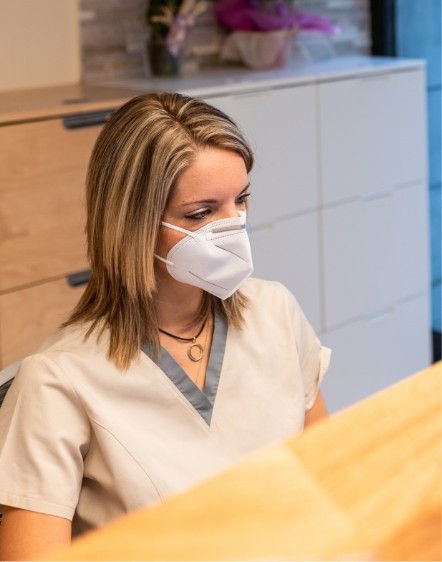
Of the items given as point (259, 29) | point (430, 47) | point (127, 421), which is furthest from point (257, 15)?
point (127, 421)

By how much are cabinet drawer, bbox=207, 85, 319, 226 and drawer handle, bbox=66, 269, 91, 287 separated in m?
0.61

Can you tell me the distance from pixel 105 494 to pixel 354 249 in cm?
206

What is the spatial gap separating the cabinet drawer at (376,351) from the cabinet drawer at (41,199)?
3.59 feet

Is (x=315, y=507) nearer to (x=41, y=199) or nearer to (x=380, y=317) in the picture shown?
(x=41, y=199)

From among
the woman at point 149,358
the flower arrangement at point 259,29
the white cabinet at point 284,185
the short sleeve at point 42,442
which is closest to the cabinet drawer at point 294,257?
the white cabinet at point 284,185

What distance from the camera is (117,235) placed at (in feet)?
4.99

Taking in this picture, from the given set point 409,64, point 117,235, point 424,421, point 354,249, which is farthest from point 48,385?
point 409,64

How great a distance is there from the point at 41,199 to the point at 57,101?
0.30m

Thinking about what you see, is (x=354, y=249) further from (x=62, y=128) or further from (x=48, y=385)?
(x=48, y=385)

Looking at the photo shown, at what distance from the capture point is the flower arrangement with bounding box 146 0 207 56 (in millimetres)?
3189

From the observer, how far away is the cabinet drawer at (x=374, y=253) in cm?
335

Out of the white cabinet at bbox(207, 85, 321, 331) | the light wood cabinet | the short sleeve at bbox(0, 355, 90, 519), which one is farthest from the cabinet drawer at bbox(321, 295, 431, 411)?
the short sleeve at bbox(0, 355, 90, 519)

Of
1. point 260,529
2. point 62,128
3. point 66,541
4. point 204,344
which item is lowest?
point 66,541

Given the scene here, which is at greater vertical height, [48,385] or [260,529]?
[260,529]
